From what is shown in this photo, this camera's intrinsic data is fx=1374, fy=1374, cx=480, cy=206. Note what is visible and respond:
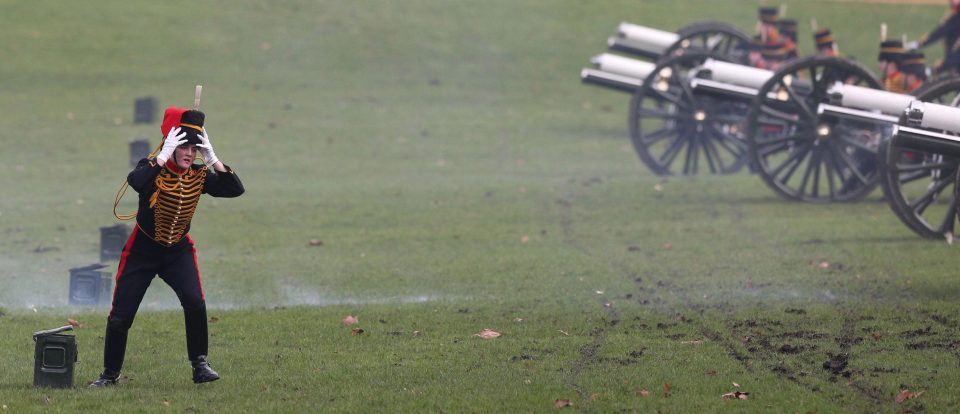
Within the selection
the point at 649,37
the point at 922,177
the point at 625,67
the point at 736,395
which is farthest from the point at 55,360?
the point at 649,37

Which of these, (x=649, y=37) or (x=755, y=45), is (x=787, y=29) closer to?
(x=755, y=45)

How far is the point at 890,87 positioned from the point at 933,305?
6136mm

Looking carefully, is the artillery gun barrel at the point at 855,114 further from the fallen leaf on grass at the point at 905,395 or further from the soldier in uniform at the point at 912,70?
the fallen leaf on grass at the point at 905,395

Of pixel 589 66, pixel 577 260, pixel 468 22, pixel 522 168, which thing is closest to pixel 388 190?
pixel 522 168

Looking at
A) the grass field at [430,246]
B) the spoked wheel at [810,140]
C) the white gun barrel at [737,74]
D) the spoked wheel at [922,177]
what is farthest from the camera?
the white gun barrel at [737,74]

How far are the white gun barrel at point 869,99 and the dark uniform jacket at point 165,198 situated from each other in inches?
305

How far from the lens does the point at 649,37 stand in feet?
69.4

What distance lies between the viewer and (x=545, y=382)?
297 inches

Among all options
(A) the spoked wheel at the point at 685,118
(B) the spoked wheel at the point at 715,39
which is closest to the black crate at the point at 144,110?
(A) the spoked wheel at the point at 685,118

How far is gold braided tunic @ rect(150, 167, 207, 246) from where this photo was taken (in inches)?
291

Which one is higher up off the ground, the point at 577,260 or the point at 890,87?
the point at 890,87

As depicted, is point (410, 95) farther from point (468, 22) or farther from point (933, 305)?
point (933, 305)

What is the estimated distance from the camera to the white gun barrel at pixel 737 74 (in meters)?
15.8

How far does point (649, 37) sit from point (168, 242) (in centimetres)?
1463
